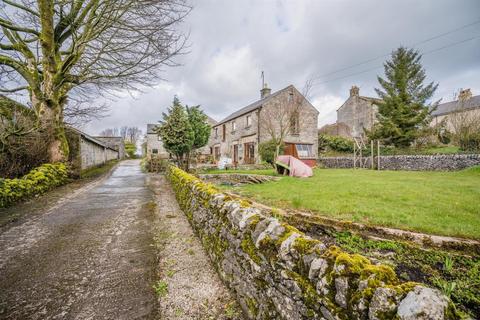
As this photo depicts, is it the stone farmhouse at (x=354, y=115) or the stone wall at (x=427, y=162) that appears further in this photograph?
the stone farmhouse at (x=354, y=115)

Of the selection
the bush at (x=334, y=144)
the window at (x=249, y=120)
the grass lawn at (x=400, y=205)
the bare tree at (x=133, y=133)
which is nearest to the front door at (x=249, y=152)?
the window at (x=249, y=120)

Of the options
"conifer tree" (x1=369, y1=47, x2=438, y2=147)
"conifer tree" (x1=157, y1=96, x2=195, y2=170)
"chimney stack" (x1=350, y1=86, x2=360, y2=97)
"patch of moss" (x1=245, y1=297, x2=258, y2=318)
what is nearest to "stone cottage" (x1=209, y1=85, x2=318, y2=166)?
"conifer tree" (x1=369, y1=47, x2=438, y2=147)

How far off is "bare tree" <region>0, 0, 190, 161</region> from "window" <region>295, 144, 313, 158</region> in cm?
1586

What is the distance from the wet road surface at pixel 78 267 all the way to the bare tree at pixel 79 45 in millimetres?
6564

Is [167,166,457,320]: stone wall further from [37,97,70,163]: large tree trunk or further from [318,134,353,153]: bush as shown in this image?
[318,134,353,153]: bush

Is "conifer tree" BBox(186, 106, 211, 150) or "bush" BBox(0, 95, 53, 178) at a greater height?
"conifer tree" BBox(186, 106, 211, 150)

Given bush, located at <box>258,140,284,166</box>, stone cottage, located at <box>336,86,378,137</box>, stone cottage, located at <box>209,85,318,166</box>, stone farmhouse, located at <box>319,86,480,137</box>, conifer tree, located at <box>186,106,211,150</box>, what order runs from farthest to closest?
stone cottage, located at <box>336,86,378,137</box>
stone farmhouse, located at <box>319,86,480,137</box>
stone cottage, located at <box>209,85,318,166</box>
bush, located at <box>258,140,284,166</box>
conifer tree, located at <box>186,106,211,150</box>

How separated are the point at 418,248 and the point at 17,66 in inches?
604

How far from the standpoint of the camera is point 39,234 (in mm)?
4457

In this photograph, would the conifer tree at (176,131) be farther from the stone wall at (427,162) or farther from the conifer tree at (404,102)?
the conifer tree at (404,102)

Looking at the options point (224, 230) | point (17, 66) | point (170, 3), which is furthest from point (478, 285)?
point (17, 66)

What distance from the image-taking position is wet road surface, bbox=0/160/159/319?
97.3 inches

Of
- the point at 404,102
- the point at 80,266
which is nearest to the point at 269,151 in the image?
the point at 404,102

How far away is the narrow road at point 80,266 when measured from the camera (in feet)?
8.13
